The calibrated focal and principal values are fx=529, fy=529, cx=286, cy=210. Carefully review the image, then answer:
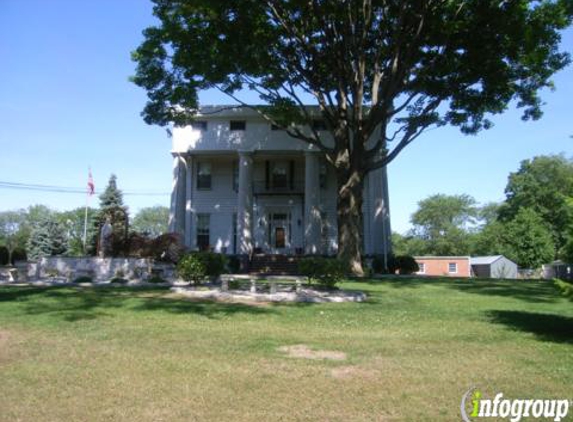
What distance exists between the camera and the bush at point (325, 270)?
47.2 feet

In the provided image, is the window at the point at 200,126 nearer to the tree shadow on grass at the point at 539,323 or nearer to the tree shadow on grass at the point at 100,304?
the tree shadow on grass at the point at 100,304

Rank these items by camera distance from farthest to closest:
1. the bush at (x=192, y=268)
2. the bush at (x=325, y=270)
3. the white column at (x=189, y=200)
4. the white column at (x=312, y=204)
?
the white column at (x=189, y=200)
the white column at (x=312, y=204)
the bush at (x=192, y=268)
the bush at (x=325, y=270)

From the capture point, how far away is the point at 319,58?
2098 centimetres

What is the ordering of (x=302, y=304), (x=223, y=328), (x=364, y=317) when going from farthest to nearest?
(x=302, y=304), (x=364, y=317), (x=223, y=328)

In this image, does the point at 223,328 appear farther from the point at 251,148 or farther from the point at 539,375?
the point at 251,148

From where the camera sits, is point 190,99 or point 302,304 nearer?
point 302,304

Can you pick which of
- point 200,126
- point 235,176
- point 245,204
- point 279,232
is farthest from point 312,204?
point 200,126

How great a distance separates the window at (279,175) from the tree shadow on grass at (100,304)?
17.0 m

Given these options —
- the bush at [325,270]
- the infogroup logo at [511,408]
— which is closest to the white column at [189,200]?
the bush at [325,270]

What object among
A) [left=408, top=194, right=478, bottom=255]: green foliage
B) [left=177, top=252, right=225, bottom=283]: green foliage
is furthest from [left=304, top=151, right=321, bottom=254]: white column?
[left=408, top=194, right=478, bottom=255]: green foliage

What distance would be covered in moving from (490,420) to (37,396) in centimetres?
427

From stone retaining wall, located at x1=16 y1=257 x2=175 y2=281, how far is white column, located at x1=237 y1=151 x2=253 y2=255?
732 centimetres

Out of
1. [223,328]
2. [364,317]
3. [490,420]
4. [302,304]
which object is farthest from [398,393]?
[302,304]

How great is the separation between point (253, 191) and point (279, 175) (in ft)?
6.45
